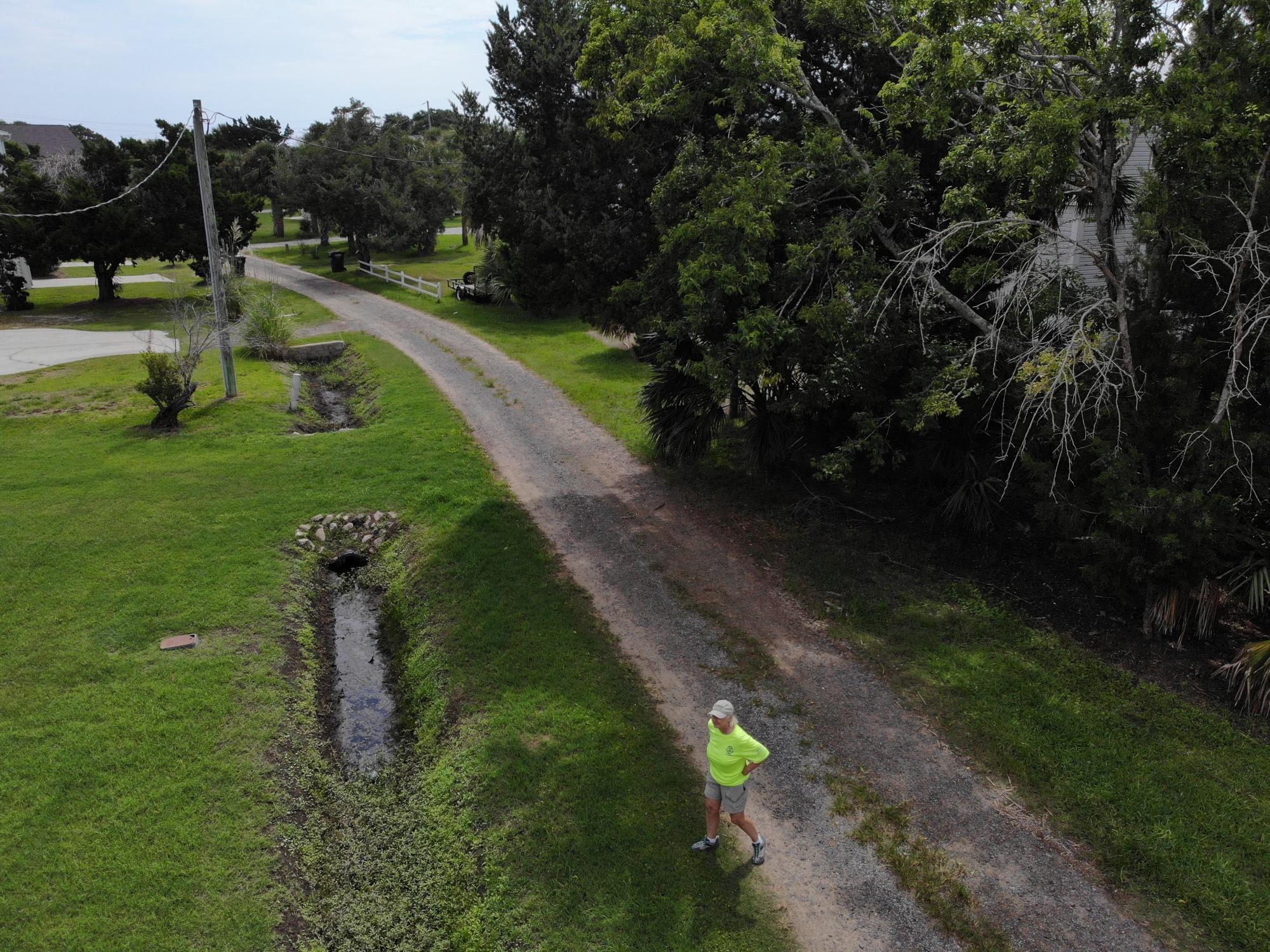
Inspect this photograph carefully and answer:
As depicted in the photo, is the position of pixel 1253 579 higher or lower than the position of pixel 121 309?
lower

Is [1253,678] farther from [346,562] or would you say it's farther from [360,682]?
[346,562]

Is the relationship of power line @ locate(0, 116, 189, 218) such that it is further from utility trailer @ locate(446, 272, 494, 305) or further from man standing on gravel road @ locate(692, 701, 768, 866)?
man standing on gravel road @ locate(692, 701, 768, 866)

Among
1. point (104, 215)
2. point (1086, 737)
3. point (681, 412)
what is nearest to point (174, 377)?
point (681, 412)

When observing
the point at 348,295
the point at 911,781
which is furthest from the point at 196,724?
the point at 348,295

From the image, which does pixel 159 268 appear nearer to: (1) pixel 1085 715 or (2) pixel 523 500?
(2) pixel 523 500

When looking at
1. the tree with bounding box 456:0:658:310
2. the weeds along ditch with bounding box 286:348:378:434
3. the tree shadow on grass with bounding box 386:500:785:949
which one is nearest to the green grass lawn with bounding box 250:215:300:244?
the tree with bounding box 456:0:658:310

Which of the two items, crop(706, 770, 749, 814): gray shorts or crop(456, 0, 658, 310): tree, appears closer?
crop(706, 770, 749, 814): gray shorts

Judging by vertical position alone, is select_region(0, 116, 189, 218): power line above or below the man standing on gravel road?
above
